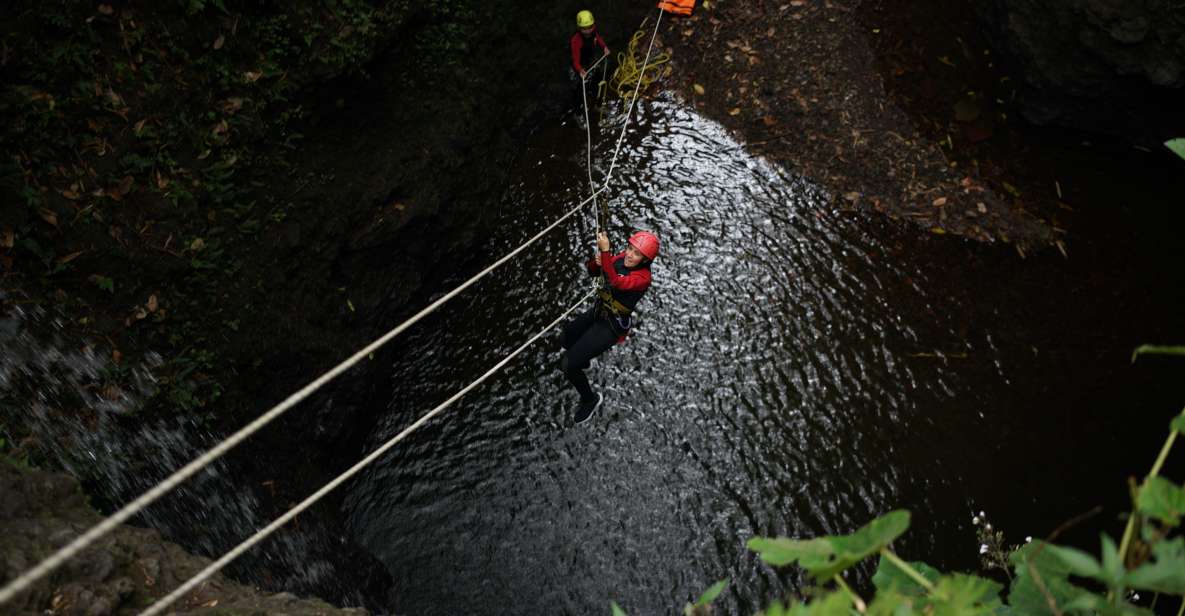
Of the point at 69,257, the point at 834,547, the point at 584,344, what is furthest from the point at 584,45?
the point at 834,547

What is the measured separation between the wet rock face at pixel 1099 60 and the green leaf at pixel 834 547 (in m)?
8.30

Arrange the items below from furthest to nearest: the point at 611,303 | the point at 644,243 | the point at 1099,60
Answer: the point at 1099,60
the point at 611,303
the point at 644,243

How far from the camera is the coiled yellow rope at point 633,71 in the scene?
29.8 ft

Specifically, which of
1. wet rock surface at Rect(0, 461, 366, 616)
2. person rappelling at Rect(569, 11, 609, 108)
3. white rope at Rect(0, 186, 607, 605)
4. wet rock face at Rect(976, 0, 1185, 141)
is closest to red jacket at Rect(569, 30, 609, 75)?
person rappelling at Rect(569, 11, 609, 108)

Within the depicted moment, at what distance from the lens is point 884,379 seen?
6.59 meters

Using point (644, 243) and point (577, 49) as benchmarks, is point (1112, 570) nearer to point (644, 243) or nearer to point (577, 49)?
point (644, 243)

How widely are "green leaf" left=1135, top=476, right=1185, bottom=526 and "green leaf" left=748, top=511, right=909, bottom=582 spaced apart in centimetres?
42

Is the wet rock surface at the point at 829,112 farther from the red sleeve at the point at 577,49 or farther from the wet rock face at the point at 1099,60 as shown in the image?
the red sleeve at the point at 577,49

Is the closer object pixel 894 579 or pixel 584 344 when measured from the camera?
pixel 894 579

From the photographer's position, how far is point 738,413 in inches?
248

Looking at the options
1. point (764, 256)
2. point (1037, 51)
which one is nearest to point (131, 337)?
point (764, 256)

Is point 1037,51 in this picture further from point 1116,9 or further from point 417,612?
point 417,612

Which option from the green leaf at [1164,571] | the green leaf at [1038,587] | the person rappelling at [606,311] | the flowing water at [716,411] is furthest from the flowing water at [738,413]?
the green leaf at [1164,571]

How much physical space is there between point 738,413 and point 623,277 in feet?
5.40
